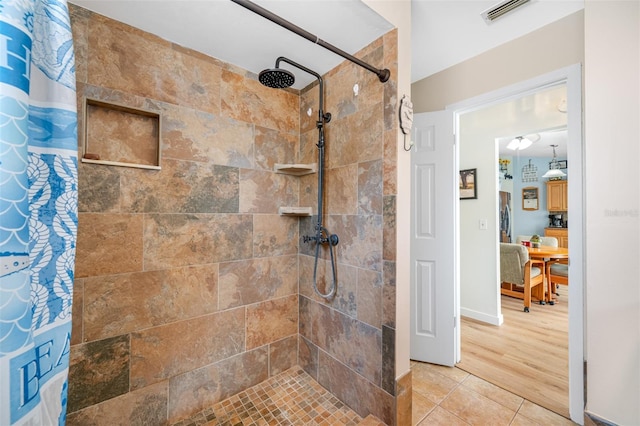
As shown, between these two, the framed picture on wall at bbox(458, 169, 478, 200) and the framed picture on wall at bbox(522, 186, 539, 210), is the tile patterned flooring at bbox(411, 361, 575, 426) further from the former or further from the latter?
the framed picture on wall at bbox(522, 186, 539, 210)

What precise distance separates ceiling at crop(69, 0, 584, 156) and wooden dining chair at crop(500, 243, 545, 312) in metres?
2.68

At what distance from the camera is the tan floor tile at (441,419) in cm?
160

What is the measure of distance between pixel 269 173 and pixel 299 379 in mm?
1589

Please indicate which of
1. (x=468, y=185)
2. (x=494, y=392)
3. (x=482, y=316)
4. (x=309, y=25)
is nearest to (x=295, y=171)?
(x=309, y=25)

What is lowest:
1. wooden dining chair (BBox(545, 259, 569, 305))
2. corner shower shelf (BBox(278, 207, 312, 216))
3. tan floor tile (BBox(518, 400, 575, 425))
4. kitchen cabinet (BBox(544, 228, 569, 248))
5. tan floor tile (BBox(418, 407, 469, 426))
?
tan floor tile (BBox(518, 400, 575, 425))

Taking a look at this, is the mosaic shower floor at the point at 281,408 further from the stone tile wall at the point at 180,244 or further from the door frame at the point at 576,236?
the door frame at the point at 576,236

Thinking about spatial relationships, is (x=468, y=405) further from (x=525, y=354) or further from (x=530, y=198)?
(x=530, y=198)

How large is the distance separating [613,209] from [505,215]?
17.9 feet

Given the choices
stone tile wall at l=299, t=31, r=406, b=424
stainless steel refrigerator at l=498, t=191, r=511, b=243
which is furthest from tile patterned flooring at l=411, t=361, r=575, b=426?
stainless steel refrigerator at l=498, t=191, r=511, b=243

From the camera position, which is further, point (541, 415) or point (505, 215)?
point (505, 215)

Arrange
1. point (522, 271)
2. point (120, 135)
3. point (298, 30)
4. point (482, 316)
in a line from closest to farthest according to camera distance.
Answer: point (298, 30) → point (120, 135) → point (482, 316) → point (522, 271)

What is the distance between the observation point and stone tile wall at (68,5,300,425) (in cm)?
141

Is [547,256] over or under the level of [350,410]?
over

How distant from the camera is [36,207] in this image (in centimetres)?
59
